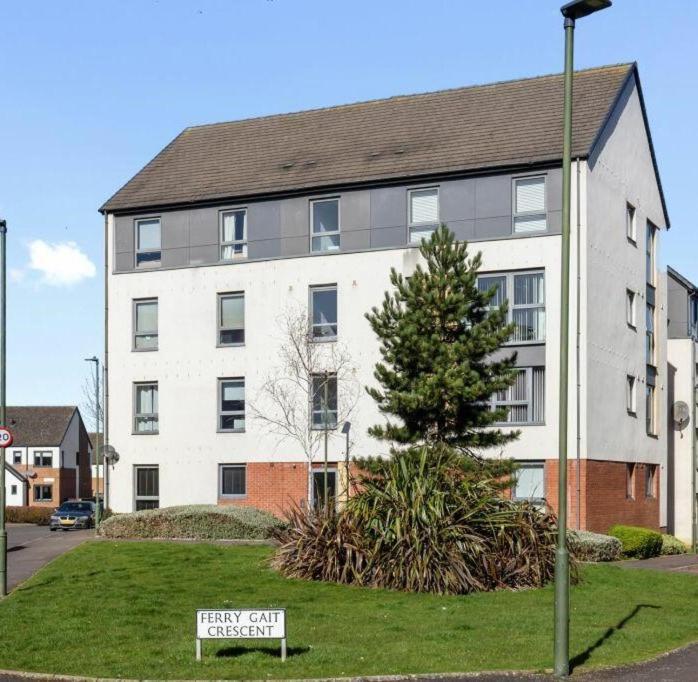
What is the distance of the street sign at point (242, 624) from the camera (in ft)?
50.4

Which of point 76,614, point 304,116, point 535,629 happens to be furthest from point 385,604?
point 304,116

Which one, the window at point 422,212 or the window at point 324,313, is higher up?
the window at point 422,212

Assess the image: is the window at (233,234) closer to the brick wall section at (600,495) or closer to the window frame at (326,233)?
the window frame at (326,233)

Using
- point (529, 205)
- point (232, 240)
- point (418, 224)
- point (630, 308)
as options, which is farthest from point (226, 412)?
point (630, 308)

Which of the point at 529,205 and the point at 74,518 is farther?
the point at 74,518

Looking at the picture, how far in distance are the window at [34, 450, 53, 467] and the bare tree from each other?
62.3 m

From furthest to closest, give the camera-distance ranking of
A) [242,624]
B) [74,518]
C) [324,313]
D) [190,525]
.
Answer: [74,518]
[324,313]
[190,525]
[242,624]

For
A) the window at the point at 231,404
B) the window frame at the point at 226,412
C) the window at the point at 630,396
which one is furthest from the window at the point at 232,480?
the window at the point at 630,396

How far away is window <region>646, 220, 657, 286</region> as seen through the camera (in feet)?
142

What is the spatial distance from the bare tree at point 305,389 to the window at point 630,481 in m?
9.19

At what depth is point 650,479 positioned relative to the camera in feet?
141

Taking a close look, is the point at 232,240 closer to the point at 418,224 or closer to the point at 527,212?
the point at 418,224

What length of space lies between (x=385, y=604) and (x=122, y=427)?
76.9 feet

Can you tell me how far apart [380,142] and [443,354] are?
15249 millimetres
